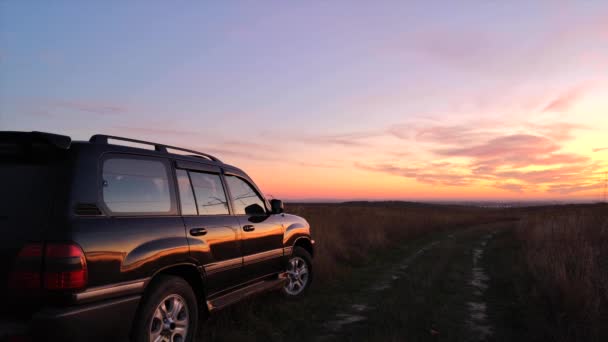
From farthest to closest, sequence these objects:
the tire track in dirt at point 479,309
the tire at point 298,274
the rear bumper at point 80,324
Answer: the tire at point 298,274
the tire track in dirt at point 479,309
the rear bumper at point 80,324

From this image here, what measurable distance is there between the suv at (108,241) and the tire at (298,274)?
71.9 inches

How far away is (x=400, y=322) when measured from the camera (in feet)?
18.6

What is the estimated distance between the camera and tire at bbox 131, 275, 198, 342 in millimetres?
3738

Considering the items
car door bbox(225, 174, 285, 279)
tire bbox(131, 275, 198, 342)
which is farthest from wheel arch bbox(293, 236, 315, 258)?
tire bbox(131, 275, 198, 342)

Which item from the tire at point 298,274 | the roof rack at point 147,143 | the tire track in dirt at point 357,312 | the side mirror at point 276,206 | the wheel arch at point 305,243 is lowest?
the tire track in dirt at point 357,312

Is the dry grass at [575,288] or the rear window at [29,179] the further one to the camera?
the dry grass at [575,288]

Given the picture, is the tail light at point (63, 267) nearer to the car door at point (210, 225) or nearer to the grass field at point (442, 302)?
the car door at point (210, 225)

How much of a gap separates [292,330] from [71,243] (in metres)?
3.18

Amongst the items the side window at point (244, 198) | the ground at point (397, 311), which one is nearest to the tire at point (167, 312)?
the ground at point (397, 311)

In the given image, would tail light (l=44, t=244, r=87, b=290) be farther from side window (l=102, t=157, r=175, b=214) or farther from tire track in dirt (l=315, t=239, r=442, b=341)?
tire track in dirt (l=315, t=239, r=442, b=341)

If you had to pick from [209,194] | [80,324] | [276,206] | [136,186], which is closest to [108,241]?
[80,324]

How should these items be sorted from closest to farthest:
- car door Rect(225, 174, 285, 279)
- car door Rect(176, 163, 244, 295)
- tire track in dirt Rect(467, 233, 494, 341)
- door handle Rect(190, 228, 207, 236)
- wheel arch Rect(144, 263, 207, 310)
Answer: wheel arch Rect(144, 263, 207, 310) → door handle Rect(190, 228, 207, 236) → car door Rect(176, 163, 244, 295) → tire track in dirt Rect(467, 233, 494, 341) → car door Rect(225, 174, 285, 279)

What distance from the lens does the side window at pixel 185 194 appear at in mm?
4586

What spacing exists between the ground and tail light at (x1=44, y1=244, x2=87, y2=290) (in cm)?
220
